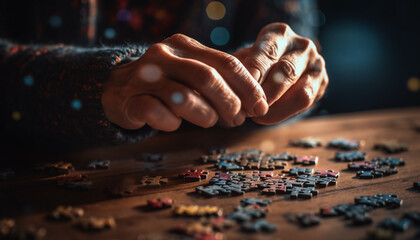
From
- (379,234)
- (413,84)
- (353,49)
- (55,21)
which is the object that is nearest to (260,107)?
(379,234)

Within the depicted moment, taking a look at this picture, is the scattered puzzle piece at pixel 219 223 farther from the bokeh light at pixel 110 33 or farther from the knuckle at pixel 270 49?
the bokeh light at pixel 110 33

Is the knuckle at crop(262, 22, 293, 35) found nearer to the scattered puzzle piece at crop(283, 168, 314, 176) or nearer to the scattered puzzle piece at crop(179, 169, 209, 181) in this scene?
the scattered puzzle piece at crop(283, 168, 314, 176)

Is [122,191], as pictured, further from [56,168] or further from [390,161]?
[390,161]

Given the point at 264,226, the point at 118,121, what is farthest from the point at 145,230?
the point at 118,121

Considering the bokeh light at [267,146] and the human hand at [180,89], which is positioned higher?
the human hand at [180,89]

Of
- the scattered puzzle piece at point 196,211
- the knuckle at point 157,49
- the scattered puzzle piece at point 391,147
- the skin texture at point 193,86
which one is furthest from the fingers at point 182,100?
the scattered puzzle piece at point 391,147

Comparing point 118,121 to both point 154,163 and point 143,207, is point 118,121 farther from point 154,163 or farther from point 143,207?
point 143,207
